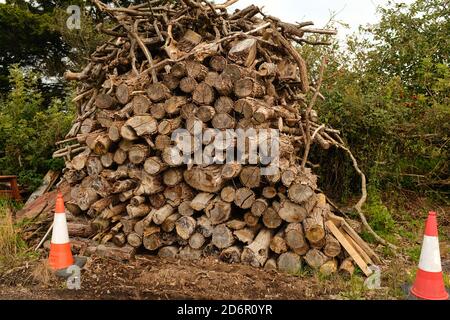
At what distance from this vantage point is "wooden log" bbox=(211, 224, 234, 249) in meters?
4.19

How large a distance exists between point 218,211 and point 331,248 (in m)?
1.11

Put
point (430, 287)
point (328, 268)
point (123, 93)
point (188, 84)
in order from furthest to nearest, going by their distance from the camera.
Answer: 1. point (123, 93)
2. point (188, 84)
3. point (328, 268)
4. point (430, 287)

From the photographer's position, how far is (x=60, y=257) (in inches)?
157

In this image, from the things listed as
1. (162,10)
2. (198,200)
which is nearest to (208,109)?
(198,200)

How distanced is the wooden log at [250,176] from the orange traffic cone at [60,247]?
173cm

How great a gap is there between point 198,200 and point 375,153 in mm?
3356

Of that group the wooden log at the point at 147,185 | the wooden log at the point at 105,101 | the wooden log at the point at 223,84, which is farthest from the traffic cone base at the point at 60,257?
the wooden log at the point at 223,84

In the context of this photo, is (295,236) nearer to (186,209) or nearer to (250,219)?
(250,219)

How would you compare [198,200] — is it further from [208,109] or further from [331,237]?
[331,237]

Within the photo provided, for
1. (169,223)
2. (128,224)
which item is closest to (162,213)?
(169,223)

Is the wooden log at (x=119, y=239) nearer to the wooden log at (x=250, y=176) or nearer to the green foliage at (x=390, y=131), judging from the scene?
the wooden log at (x=250, y=176)

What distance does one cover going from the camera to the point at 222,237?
4.20 meters

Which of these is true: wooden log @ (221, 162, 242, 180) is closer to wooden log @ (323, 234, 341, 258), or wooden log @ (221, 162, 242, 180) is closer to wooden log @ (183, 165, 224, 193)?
wooden log @ (183, 165, 224, 193)

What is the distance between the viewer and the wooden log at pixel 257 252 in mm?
4082
